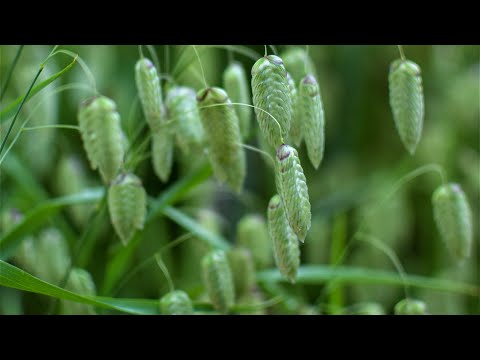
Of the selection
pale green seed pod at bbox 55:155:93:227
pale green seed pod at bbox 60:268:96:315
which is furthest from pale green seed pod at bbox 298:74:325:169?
pale green seed pod at bbox 55:155:93:227

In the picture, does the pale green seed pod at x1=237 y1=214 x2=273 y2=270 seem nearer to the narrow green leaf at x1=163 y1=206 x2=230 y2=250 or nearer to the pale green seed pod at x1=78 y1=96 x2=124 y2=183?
the narrow green leaf at x1=163 y1=206 x2=230 y2=250

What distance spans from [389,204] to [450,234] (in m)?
0.83

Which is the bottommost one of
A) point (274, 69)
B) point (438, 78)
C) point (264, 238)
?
point (264, 238)

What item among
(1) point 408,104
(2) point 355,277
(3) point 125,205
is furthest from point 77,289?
(1) point 408,104

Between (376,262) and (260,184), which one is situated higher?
(260,184)

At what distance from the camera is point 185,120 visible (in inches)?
41.9

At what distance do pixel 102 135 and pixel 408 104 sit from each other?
17.1 inches

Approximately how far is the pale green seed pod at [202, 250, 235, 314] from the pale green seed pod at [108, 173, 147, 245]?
14cm

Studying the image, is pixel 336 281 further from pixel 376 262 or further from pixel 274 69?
pixel 376 262

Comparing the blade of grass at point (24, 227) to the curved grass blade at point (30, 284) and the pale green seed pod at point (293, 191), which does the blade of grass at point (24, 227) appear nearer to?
the curved grass blade at point (30, 284)

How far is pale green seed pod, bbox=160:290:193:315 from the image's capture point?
3.33ft

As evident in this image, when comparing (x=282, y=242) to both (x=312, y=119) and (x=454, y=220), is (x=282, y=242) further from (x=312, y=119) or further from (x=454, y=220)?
(x=454, y=220)

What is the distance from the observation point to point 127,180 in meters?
1.01

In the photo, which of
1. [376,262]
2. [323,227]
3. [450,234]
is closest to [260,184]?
[323,227]
